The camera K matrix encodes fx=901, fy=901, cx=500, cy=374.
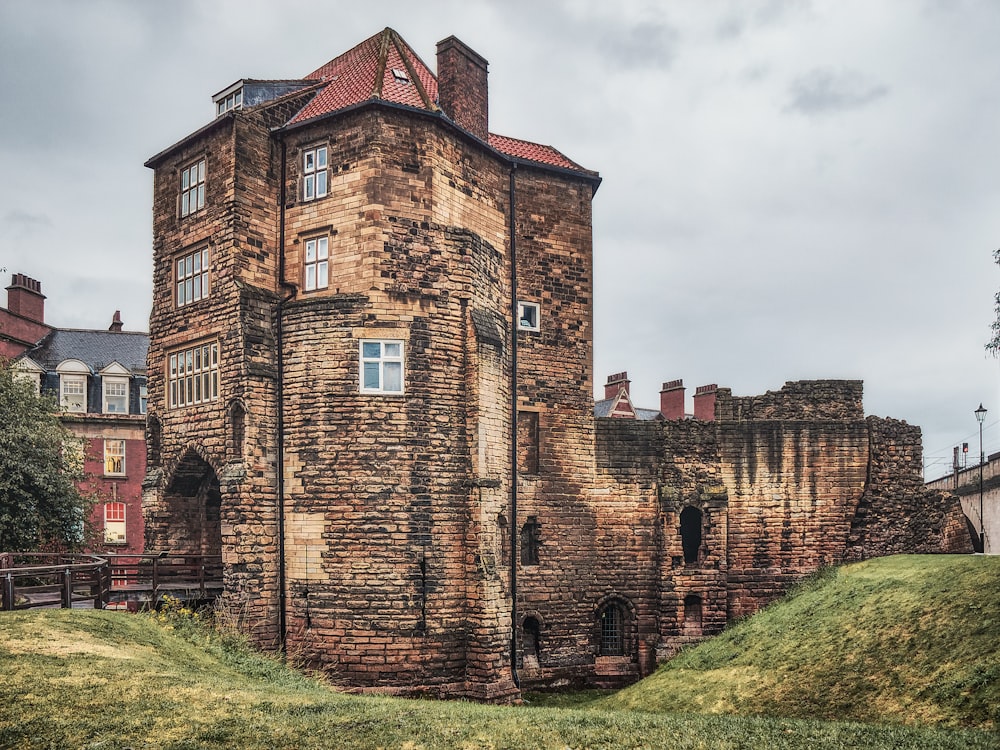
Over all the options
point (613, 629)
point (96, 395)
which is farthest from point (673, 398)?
point (96, 395)

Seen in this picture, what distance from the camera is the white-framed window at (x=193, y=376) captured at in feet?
69.2

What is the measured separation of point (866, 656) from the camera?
1628 centimetres

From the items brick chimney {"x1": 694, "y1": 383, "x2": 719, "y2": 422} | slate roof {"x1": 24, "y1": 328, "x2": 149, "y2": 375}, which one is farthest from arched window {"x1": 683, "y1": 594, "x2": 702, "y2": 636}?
slate roof {"x1": 24, "y1": 328, "x2": 149, "y2": 375}

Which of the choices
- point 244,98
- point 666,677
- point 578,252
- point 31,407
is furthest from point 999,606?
point 31,407

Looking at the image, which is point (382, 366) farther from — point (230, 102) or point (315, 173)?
point (230, 102)

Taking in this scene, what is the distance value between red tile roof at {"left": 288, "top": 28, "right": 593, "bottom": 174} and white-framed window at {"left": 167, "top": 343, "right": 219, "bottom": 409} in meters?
5.87

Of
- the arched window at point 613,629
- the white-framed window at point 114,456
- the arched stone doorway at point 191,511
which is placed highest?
the white-framed window at point 114,456

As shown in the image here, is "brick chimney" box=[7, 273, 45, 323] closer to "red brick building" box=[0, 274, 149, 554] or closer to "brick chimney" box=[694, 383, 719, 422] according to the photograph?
"red brick building" box=[0, 274, 149, 554]

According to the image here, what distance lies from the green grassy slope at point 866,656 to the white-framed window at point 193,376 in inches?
463

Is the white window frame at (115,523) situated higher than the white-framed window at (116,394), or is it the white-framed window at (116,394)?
the white-framed window at (116,394)

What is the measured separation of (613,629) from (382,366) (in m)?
10.4

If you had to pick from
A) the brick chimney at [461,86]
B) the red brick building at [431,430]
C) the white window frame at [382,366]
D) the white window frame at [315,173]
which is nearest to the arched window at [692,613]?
the red brick building at [431,430]

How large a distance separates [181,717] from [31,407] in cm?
1903

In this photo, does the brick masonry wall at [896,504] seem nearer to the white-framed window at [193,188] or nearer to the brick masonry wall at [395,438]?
the brick masonry wall at [395,438]
